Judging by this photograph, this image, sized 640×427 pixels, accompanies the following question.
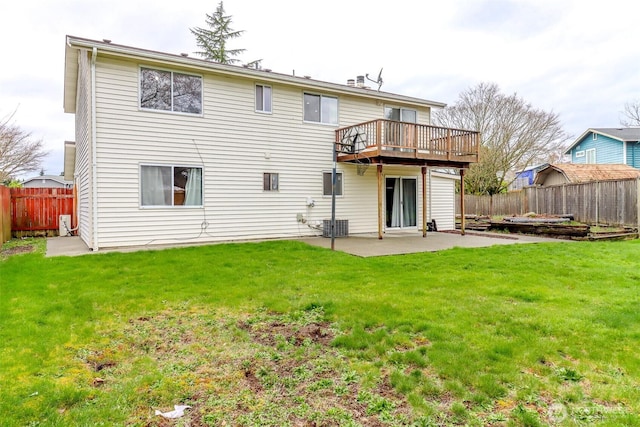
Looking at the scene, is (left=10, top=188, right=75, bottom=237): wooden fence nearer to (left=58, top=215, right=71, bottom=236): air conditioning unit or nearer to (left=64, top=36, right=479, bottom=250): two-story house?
(left=58, top=215, right=71, bottom=236): air conditioning unit

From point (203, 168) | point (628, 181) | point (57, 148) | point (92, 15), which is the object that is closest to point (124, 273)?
point (203, 168)

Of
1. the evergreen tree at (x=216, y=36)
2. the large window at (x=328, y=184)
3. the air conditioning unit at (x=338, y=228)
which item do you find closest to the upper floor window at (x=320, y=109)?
the large window at (x=328, y=184)

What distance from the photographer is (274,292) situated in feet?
17.4

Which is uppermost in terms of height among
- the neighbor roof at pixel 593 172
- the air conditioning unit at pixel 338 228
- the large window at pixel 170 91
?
the large window at pixel 170 91

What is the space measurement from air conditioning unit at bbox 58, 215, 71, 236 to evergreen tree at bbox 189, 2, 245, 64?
18998mm

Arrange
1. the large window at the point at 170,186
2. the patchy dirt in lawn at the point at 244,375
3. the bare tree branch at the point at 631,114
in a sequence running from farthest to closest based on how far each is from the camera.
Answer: the bare tree branch at the point at 631,114 < the large window at the point at 170,186 < the patchy dirt in lawn at the point at 244,375

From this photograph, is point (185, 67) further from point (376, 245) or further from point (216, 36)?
point (216, 36)

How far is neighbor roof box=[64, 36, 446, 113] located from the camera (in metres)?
8.65

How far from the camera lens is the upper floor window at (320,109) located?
39.0 ft

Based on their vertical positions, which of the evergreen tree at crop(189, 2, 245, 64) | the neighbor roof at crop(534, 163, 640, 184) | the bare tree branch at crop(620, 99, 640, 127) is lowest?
the neighbor roof at crop(534, 163, 640, 184)

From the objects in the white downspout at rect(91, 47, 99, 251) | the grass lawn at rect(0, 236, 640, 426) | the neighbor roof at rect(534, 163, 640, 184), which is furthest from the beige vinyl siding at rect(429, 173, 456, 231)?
the white downspout at rect(91, 47, 99, 251)

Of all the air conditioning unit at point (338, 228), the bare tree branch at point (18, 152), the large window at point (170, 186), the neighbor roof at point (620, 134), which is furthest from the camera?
the neighbor roof at point (620, 134)

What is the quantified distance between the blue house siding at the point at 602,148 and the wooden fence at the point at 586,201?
1003cm

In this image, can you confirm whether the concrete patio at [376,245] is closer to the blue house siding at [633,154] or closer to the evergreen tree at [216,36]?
the blue house siding at [633,154]
